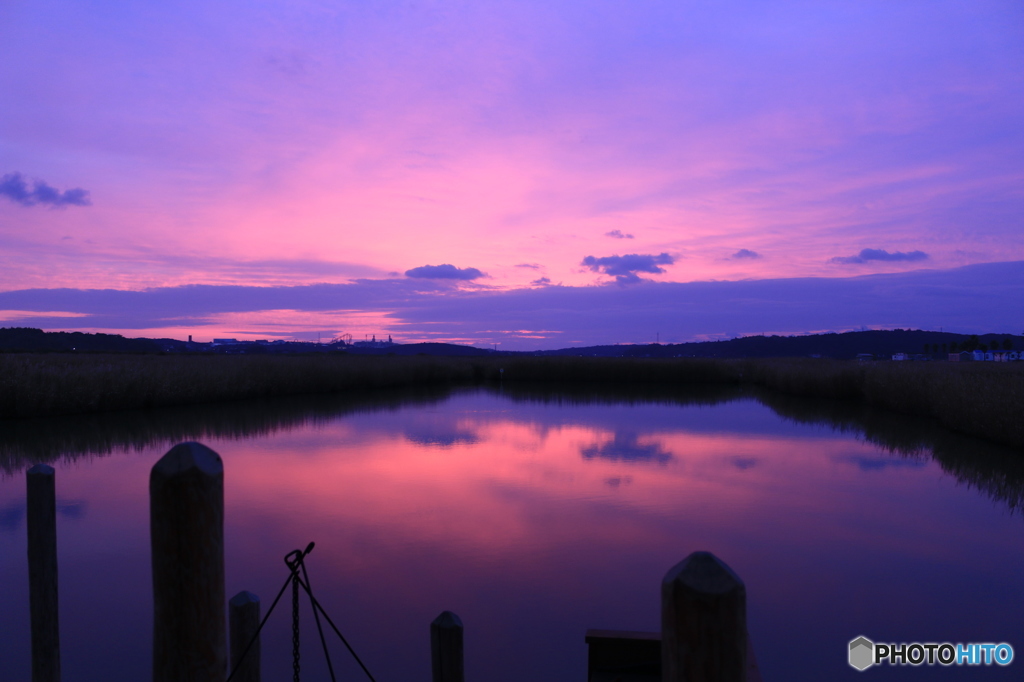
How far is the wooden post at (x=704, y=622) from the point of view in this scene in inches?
37.8

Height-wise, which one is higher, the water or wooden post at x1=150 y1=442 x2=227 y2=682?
wooden post at x1=150 y1=442 x2=227 y2=682

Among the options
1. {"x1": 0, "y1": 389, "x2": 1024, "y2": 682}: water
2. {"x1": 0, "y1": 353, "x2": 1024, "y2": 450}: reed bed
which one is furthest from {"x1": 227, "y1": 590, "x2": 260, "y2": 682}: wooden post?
{"x1": 0, "y1": 353, "x2": 1024, "y2": 450}: reed bed

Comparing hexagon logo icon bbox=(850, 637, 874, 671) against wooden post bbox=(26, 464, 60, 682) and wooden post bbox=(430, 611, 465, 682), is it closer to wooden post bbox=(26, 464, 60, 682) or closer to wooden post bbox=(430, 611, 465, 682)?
wooden post bbox=(430, 611, 465, 682)

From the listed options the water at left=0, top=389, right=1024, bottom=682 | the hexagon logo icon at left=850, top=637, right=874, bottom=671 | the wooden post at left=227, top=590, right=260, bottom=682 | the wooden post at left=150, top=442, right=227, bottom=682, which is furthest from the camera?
the water at left=0, top=389, right=1024, bottom=682

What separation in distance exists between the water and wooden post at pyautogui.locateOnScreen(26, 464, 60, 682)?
3.49ft

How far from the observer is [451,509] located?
20.9 feet

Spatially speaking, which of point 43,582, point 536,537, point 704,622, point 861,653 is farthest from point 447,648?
point 536,537

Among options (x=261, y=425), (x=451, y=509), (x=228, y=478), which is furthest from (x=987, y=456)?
(x=261, y=425)

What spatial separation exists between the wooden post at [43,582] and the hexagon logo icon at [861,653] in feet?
12.3

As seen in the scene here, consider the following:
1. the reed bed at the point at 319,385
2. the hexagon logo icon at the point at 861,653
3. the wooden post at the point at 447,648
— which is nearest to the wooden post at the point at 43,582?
the wooden post at the point at 447,648

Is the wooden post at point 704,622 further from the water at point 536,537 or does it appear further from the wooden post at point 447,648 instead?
the water at point 536,537

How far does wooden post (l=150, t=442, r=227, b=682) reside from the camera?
1316 mm

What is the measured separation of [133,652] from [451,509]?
3.30m

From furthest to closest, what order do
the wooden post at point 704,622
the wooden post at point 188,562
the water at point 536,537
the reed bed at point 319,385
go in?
1. the reed bed at point 319,385
2. the water at point 536,537
3. the wooden post at point 188,562
4. the wooden post at point 704,622
